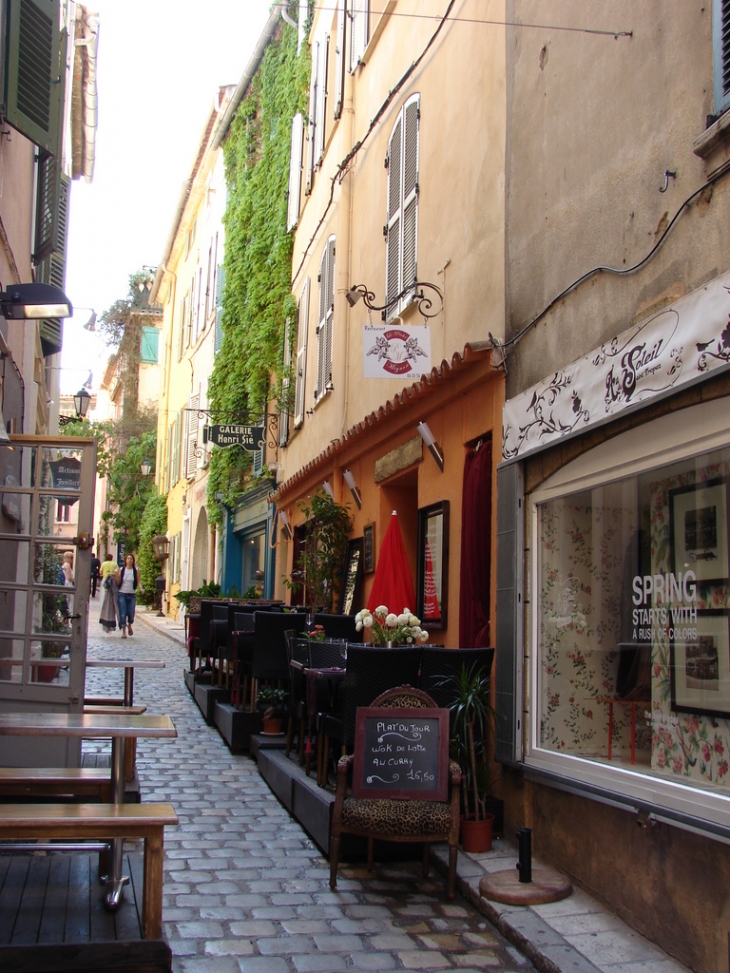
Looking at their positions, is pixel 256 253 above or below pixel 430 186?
above

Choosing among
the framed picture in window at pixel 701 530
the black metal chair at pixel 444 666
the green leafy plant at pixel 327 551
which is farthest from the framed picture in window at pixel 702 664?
the green leafy plant at pixel 327 551

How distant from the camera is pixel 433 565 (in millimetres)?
8406

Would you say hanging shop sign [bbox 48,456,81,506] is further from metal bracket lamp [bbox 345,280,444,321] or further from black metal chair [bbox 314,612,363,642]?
metal bracket lamp [bbox 345,280,444,321]

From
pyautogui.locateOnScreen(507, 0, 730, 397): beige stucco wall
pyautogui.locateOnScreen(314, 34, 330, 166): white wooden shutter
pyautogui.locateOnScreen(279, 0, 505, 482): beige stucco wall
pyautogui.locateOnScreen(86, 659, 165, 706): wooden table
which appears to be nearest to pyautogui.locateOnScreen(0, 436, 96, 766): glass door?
pyautogui.locateOnScreen(86, 659, 165, 706): wooden table

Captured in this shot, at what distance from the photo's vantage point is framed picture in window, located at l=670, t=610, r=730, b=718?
4527 millimetres

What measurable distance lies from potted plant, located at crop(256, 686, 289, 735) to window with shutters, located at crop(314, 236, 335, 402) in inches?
188

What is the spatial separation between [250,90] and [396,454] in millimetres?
13808

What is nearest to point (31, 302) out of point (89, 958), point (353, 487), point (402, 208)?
point (89, 958)

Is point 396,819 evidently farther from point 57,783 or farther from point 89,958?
point 89,958

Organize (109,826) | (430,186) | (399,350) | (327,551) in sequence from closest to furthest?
(109,826) → (399,350) → (430,186) → (327,551)

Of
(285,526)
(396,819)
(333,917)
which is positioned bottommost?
(333,917)

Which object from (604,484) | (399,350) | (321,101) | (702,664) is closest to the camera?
(702,664)

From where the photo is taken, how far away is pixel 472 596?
7.28 m

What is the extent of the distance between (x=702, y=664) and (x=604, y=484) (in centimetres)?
118
